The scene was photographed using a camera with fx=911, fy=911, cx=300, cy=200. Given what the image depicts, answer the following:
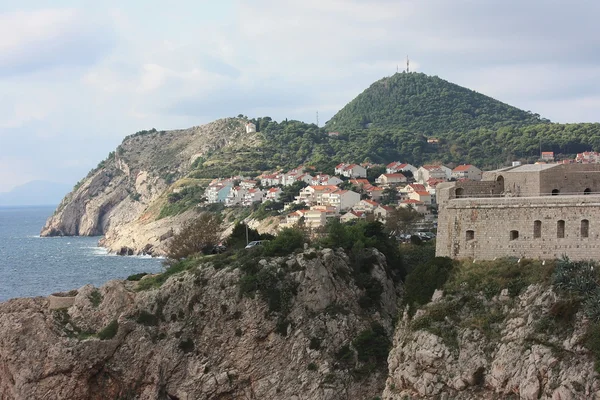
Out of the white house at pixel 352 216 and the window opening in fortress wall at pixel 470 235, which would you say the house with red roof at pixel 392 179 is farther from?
the window opening in fortress wall at pixel 470 235

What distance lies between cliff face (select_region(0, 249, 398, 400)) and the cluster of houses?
164 feet

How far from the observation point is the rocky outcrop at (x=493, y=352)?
27156mm

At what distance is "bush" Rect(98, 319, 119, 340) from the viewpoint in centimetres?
4219

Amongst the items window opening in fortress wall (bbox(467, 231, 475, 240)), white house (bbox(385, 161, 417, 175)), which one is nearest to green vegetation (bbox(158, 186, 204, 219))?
white house (bbox(385, 161, 417, 175))

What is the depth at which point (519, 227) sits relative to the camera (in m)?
31.3

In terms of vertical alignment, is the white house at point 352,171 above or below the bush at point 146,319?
above

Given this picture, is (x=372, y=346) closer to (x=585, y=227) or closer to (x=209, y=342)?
(x=209, y=342)

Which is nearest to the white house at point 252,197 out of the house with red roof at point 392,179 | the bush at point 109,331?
the house with red roof at point 392,179

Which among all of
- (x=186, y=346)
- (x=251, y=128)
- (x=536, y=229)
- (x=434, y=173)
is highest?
(x=251, y=128)

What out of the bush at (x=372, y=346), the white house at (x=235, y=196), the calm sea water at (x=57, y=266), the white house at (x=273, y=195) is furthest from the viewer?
the white house at (x=235, y=196)

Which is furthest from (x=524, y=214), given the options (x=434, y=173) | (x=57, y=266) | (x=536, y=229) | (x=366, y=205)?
(x=434, y=173)

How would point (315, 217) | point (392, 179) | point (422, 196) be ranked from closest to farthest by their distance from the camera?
point (315, 217) < point (422, 196) < point (392, 179)

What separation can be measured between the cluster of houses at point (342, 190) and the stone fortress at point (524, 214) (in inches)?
2314

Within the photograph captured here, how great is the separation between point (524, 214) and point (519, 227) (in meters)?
0.48
